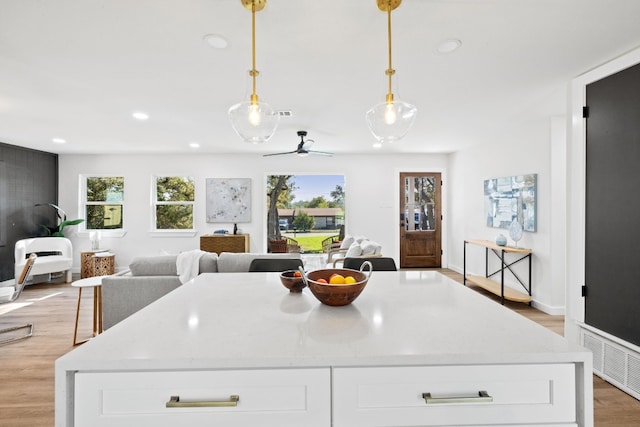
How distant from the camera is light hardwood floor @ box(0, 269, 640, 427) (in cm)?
190

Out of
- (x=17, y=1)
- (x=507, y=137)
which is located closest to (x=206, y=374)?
(x=17, y=1)

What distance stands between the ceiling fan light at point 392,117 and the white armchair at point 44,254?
5.74 metres

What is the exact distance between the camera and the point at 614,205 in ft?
7.37

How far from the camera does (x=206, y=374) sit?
81cm

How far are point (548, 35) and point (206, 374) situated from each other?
2712 mm

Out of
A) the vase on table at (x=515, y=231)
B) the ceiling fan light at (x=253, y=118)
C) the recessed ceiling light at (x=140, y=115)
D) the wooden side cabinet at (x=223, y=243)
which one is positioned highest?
the recessed ceiling light at (x=140, y=115)

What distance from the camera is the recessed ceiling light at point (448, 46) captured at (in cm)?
203

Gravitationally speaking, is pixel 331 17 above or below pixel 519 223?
above

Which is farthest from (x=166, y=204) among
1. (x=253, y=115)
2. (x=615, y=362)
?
(x=615, y=362)

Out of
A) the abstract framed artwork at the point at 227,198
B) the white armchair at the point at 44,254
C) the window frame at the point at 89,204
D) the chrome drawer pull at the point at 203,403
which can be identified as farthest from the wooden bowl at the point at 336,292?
the window frame at the point at 89,204

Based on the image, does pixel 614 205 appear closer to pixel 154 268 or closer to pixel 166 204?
pixel 154 268

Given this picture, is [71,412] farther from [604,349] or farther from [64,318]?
[64,318]

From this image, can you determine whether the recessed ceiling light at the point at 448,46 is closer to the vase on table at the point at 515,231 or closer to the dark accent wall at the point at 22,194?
the vase on table at the point at 515,231

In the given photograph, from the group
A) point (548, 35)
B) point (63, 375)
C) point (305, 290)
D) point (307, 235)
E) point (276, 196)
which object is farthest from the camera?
point (307, 235)
